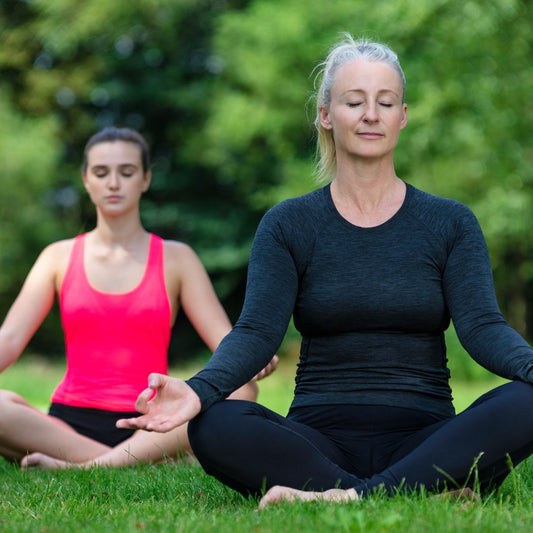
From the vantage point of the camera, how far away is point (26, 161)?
17875mm

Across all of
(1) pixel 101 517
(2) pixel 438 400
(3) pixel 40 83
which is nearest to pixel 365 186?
(2) pixel 438 400

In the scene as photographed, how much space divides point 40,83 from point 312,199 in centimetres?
1849

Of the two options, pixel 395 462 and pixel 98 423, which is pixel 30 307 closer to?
pixel 98 423

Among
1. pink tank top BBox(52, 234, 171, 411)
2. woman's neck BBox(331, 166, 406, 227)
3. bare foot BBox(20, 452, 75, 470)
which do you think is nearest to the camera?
woman's neck BBox(331, 166, 406, 227)

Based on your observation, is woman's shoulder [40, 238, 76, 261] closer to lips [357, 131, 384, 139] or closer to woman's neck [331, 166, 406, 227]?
woman's neck [331, 166, 406, 227]

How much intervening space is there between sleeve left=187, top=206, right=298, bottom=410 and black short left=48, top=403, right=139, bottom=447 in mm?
1608

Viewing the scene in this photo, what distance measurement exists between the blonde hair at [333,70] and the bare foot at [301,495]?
4.19 ft

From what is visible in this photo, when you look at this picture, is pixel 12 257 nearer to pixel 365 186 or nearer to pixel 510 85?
pixel 510 85

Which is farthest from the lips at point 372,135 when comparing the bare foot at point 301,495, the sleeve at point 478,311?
the bare foot at point 301,495

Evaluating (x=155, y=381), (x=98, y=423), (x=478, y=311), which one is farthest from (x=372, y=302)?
(x=98, y=423)

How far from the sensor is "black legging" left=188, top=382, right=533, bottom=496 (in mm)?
2631

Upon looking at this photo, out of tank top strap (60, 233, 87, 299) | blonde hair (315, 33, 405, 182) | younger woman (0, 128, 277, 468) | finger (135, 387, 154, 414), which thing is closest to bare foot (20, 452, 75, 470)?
younger woman (0, 128, 277, 468)

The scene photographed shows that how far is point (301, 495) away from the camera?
263 centimetres

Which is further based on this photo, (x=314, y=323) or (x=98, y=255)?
(x=98, y=255)
